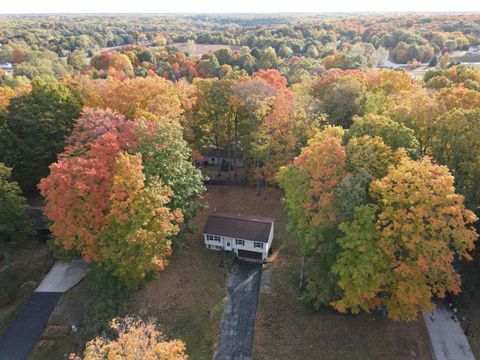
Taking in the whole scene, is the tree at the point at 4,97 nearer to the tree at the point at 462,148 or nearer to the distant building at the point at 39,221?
the distant building at the point at 39,221


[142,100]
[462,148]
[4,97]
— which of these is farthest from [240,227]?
[4,97]

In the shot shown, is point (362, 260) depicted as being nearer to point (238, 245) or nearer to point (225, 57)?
point (238, 245)

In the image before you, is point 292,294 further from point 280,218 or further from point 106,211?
point 106,211

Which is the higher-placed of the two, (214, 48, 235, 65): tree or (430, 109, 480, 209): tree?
(430, 109, 480, 209): tree

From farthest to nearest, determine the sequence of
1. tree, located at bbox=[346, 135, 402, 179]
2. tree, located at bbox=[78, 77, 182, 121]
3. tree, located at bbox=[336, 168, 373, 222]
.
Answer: tree, located at bbox=[78, 77, 182, 121] → tree, located at bbox=[346, 135, 402, 179] → tree, located at bbox=[336, 168, 373, 222]

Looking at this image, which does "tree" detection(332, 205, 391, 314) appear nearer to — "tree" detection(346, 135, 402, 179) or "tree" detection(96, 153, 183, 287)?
"tree" detection(346, 135, 402, 179)

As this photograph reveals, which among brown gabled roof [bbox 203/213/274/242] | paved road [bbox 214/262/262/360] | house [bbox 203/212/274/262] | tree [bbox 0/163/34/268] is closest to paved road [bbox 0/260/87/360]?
tree [bbox 0/163/34/268]

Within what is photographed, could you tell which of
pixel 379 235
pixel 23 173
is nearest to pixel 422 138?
pixel 379 235
